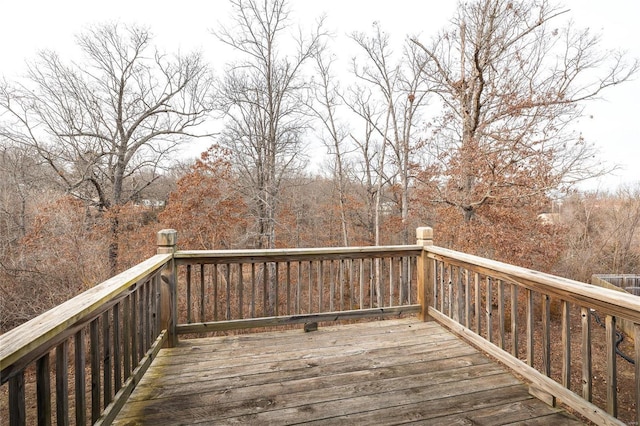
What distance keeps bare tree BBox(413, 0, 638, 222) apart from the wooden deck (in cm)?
563

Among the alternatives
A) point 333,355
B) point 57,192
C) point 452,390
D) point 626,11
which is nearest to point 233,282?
point 57,192

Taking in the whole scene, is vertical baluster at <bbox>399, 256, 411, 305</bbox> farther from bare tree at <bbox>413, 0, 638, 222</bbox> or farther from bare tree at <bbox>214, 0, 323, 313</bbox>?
bare tree at <bbox>214, 0, 323, 313</bbox>

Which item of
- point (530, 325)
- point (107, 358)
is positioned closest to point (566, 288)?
point (530, 325)

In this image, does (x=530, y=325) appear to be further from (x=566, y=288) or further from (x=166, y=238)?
(x=166, y=238)

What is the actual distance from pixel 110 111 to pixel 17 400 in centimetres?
1260

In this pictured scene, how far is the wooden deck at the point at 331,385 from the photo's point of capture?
73.1 inches

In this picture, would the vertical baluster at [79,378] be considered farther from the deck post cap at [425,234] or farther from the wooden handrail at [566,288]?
the deck post cap at [425,234]

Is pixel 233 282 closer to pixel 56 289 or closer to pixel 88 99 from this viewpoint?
pixel 56 289

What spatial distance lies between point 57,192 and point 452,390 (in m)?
11.9

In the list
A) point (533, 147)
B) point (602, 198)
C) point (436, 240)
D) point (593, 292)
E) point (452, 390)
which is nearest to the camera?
point (593, 292)

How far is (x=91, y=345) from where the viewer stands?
161 centimetres

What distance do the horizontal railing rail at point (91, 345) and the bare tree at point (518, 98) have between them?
7076mm

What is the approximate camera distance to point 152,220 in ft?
34.6

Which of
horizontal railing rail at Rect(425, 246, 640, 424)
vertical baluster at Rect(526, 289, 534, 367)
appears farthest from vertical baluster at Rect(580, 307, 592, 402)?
vertical baluster at Rect(526, 289, 534, 367)
